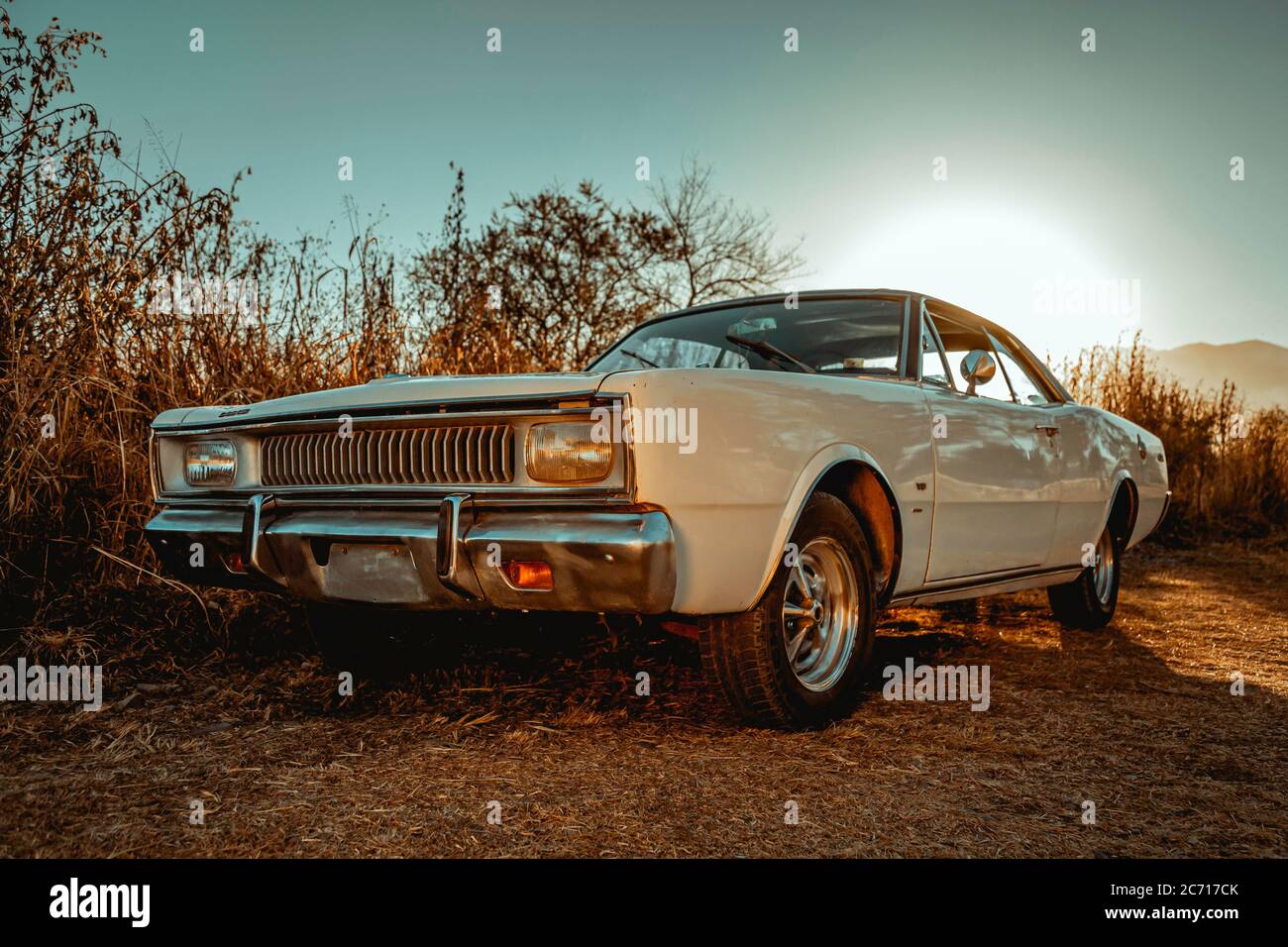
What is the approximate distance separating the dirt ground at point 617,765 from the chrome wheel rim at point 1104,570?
0.93 m

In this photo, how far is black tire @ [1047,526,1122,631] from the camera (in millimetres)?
5355

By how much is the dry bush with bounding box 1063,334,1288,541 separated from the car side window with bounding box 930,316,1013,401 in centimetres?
659

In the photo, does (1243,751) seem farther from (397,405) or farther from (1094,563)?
(397,405)

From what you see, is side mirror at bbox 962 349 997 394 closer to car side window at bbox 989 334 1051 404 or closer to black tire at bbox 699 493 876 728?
car side window at bbox 989 334 1051 404

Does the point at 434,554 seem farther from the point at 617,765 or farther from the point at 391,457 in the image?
the point at 617,765

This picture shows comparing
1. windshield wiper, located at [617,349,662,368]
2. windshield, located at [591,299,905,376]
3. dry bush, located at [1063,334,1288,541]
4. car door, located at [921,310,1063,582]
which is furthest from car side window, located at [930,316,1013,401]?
dry bush, located at [1063,334,1288,541]

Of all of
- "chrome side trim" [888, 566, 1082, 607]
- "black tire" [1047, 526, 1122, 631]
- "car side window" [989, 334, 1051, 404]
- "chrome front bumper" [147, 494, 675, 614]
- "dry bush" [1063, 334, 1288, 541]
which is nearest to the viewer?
"chrome front bumper" [147, 494, 675, 614]

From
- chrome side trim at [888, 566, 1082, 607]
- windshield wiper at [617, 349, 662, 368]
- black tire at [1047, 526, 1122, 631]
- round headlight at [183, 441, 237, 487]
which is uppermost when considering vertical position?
windshield wiper at [617, 349, 662, 368]

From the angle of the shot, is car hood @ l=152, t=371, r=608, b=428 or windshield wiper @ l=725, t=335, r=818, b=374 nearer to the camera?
car hood @ l=152, t=371, r=608, b=428

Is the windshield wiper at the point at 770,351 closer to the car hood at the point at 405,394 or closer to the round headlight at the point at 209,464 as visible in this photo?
the car hood at the point at 405,394

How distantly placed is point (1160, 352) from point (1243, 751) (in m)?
9.08

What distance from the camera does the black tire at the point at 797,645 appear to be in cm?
299

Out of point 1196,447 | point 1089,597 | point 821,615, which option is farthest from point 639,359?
point 1196,447
